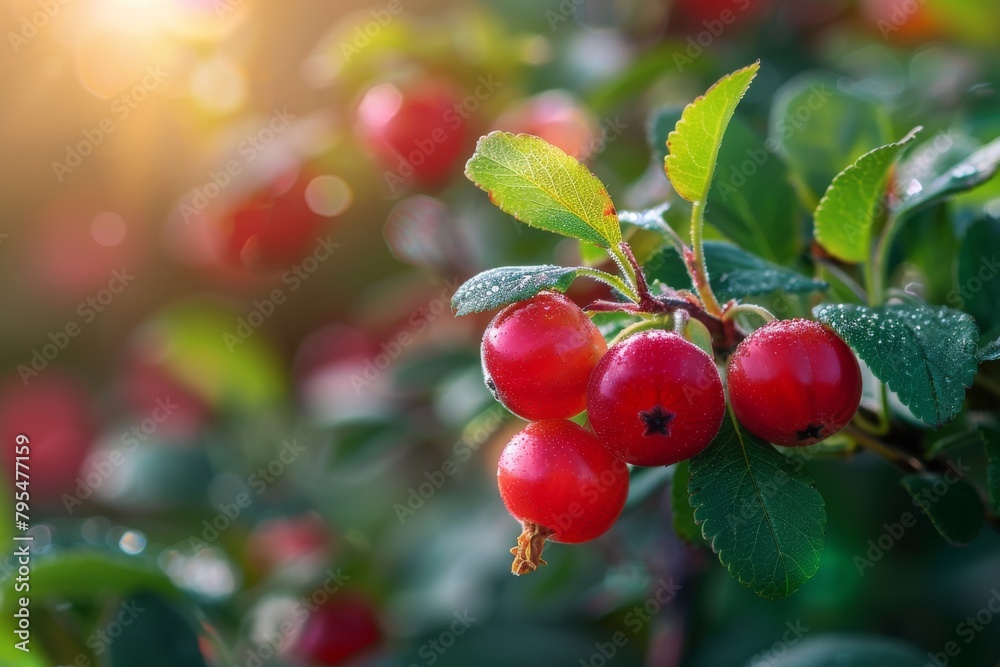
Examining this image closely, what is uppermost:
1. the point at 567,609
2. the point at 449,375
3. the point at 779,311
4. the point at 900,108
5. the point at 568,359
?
the point at 568,359

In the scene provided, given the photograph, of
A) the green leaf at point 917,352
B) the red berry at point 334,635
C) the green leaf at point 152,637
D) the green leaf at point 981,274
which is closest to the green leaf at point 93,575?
the green leaf at point 152,637

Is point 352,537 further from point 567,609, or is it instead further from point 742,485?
point 742,485

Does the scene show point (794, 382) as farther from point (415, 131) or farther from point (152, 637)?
point (415, 131)

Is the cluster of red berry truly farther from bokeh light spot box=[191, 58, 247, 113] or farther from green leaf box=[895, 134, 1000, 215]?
bokeh light spot box=[191, 58, 247, 113]

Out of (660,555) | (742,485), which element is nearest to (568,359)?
(742,485)

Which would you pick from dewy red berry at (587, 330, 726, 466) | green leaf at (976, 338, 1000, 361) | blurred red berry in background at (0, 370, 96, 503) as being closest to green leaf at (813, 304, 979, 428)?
green leaf at (976, 338, 1000, 361)

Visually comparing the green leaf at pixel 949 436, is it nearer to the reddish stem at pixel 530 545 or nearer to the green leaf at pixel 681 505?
the green leaf at pixel 681 505
